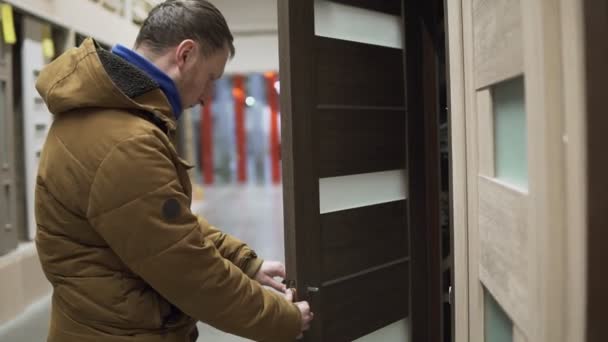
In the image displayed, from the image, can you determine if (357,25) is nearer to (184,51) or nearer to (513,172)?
(184,51)

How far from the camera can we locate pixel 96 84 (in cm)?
114

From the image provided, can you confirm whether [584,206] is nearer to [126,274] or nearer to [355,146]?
[126,274]

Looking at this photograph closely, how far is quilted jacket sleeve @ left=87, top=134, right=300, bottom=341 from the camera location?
1096mm

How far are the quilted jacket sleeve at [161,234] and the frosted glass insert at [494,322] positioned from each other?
A: 563 millimetres

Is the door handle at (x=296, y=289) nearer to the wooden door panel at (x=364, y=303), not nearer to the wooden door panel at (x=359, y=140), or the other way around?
the wooden door panel at (x=364, y=303)

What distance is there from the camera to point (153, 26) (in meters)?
1.29

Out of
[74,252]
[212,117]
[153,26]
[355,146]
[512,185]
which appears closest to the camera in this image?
[512,185]

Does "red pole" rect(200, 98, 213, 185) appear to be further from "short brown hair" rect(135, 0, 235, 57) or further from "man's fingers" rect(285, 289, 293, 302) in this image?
"short brown hair" rect(135, 0, 235, 57)

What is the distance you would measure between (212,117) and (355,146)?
10621mm

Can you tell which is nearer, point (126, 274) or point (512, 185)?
point (512, 185)

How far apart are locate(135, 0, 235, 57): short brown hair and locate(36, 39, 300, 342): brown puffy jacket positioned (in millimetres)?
143

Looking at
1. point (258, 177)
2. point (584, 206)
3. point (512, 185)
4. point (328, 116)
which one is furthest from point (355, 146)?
point (258, 177)

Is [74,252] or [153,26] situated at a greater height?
[153,26]

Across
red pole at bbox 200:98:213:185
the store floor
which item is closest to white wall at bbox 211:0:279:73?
the store floor
